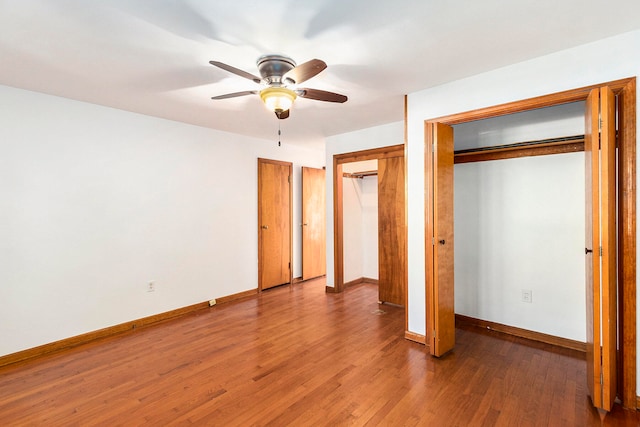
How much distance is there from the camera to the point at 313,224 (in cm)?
581

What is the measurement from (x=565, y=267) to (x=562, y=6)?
2.24 meters

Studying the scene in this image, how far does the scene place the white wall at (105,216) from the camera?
283cm

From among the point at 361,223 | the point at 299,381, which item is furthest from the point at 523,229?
the point at 361,223

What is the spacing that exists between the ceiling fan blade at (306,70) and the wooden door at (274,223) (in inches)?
121

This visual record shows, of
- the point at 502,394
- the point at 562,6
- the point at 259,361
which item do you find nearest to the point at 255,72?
the point at 562,6

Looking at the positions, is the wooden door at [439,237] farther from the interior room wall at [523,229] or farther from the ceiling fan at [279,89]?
the ceiling fan at [279,89]

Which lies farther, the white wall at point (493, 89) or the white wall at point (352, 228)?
the white wall at point (352, 228)

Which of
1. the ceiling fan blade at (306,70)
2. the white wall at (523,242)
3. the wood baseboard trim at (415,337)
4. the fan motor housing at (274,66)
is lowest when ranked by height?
the wood baseboard trim at (415,337)

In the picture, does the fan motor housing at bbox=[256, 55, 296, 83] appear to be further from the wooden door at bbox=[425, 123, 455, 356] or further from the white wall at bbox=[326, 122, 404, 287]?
the white wall at bbox=[326, 122, 404, 287]

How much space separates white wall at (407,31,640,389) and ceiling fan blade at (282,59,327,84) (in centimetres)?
142

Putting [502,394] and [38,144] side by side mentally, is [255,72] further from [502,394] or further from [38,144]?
[502,394]

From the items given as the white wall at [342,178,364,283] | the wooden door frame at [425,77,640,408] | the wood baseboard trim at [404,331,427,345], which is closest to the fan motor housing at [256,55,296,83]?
the wooden door frame at [425,77,640,408]

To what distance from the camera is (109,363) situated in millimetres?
2715

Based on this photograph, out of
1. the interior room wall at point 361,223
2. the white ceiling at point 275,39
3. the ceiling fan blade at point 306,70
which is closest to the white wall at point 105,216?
the white ceiling at point 275,39
